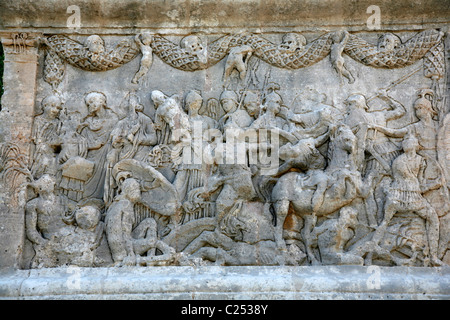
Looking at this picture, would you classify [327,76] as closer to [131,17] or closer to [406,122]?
[406,122]

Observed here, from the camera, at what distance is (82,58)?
7.60m

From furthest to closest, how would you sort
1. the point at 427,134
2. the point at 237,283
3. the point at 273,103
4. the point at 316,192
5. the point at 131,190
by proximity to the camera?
the point at 273,103 < the point at 427,134 < the point at 131,190 < the point at 316,192 < the point at 237,283

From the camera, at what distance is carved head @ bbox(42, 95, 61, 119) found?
7469 mm

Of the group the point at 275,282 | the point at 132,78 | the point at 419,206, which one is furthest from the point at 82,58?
the point at 419,206

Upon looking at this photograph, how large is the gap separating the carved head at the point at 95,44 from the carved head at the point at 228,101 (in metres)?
1.54

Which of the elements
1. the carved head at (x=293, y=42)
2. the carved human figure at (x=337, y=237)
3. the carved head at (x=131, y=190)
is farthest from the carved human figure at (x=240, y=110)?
the carved human figure at (x=337, y=237)

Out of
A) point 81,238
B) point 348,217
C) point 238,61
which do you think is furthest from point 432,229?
point 81,238

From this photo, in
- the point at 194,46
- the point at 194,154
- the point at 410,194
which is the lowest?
the point at 410,194

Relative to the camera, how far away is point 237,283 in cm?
654

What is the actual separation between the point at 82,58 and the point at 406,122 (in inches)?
151

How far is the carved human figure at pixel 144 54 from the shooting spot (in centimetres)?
760

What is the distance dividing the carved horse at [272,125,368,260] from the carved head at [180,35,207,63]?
1.73 meters

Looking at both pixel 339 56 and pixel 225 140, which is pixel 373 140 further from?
pixel 225 140

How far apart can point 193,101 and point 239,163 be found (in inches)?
36.5
